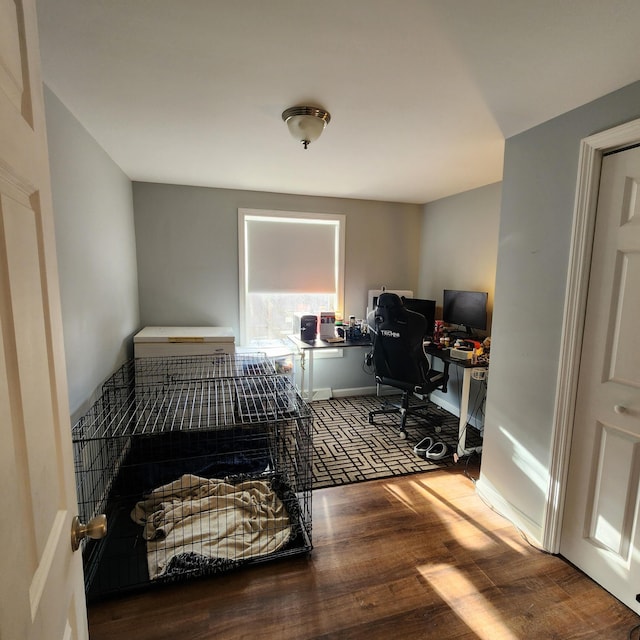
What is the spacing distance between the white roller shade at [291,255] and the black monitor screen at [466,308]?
1.26 metres

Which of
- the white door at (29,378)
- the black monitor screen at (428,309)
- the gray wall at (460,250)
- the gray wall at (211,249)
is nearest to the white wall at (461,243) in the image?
the gray wall at (460,250)

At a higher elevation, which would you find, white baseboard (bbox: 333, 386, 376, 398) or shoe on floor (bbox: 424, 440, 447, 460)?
white baseboard (bbox: 333, 386, 376, 398)

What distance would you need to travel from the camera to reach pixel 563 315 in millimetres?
1765

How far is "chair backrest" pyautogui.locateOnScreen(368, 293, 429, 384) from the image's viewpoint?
9.59 feet

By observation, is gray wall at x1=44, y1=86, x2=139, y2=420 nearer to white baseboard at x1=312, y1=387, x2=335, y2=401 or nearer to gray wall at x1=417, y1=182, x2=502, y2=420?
white baseboard at x1=312, y1=387, x2=335, y2=401

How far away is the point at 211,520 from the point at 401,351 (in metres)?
1.92

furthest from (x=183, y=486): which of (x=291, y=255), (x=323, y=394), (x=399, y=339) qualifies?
(x=291, y=255)

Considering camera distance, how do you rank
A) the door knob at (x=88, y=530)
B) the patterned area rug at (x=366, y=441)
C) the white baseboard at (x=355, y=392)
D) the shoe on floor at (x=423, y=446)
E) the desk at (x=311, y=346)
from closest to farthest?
the door knob at (x=88, y=530) < the patterned area rug at (x=366, y=441) < the shoe on floor at (x=423, y=446) < the desk at (x=311, y=346) < the white baseboard at (x=355, y=392)

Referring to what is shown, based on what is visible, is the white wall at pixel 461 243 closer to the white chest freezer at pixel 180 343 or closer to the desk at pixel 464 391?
the desk at pixel 464 391

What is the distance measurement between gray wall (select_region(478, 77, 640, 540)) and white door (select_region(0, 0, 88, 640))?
2.07m

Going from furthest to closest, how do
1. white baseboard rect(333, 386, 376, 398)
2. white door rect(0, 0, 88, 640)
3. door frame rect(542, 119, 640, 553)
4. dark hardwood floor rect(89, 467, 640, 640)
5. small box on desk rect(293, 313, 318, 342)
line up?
white baseboard rect(333, 386, 376, 398) → small box on desk rect(293, 313, 318, 342) → door frame rect(542, 119, 640, 553) → dark hardwood floor rect(89, 467, 640, 640) → white door rect(0, 0, 88, 640)

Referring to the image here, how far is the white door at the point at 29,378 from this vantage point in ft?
1.52

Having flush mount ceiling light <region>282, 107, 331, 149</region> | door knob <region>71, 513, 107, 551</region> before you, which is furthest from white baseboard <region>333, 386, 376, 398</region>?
door knob <region>71, 513, 107, 551</region>

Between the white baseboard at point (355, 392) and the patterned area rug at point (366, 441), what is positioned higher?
the white baseboard at point (355, 392)
